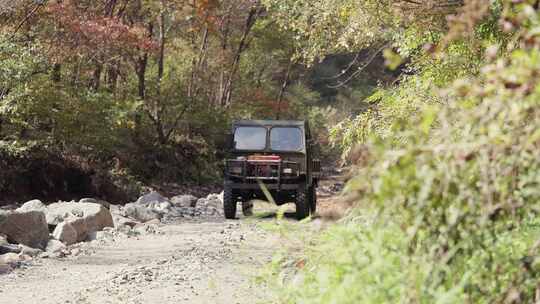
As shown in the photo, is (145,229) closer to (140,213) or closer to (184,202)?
(140,213)

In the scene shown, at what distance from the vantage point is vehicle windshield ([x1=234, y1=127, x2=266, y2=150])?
1658 cm

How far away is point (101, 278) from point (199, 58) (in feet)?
81.6

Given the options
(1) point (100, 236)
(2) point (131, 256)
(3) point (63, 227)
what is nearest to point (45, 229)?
(3) point (63, 227)

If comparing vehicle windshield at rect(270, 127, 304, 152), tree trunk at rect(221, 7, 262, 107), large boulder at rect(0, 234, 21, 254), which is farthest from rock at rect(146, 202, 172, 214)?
tree trunk at rect(221, 7, 262, 107)

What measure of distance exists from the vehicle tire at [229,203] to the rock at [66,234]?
10.5 feet

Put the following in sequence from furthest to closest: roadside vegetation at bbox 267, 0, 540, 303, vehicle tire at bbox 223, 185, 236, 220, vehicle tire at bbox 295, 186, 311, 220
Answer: vehicle tire at bbox 223, 185, 236, 220, vehicle tire at bbox 295, 186, 311, 220, roadside vegetation at bbox 267, 0, 540, 303

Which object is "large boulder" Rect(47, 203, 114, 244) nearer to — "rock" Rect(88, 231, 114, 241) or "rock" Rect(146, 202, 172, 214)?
"rock" Rect(88, 231, 114, 241)

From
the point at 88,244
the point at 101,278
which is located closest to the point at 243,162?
the point at 88,244

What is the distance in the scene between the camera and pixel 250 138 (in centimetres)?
1666

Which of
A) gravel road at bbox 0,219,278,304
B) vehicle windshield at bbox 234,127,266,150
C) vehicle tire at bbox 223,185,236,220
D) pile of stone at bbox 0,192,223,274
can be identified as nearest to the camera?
gravel road at bbox 0,219,278,304

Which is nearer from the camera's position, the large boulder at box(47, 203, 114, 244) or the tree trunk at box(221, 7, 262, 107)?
the large boulder at box(47, 203, 114, 244)

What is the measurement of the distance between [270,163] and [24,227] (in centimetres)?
473

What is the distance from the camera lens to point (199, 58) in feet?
113

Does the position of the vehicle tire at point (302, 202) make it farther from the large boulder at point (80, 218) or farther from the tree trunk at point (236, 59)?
the tree trunk at point (236, 59)
